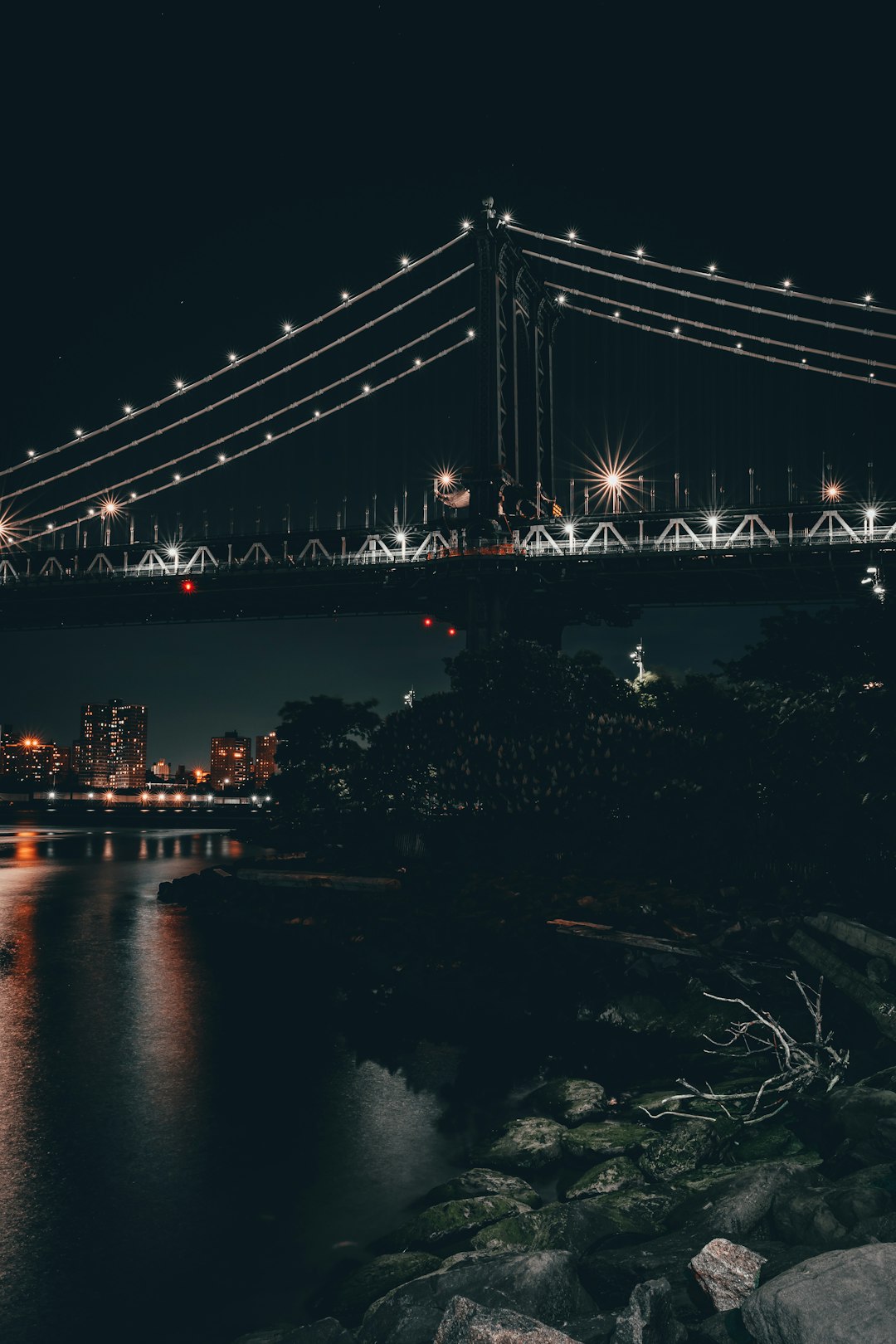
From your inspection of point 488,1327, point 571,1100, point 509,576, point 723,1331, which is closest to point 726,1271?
point 723,1331

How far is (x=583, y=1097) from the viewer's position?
377 inches

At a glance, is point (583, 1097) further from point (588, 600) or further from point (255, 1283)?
point (588, 600)

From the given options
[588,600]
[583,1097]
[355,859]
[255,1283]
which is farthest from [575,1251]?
[588,600]

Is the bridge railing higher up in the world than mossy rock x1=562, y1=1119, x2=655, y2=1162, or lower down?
higher up

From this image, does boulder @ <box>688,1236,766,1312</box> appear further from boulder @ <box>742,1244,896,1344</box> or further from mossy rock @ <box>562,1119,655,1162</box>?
mossy rock @ <box>562,1119,655,1162</box>

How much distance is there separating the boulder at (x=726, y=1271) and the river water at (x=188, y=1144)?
116 inches

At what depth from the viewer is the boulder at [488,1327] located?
15.0 feet

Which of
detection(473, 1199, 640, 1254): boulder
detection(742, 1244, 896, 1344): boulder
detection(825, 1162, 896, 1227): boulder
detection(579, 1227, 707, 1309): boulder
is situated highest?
detection(742, 1244, 896, 1344): boulder

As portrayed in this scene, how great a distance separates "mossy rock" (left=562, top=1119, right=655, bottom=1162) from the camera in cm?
829

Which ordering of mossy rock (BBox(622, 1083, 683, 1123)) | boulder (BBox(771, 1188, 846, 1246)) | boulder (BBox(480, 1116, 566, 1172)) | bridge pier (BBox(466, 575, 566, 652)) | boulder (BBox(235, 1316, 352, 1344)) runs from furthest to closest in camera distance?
bridge pier (BBox(466, 575, 566, 652)) < mossy rock (BBox(622, 1083, 683, 1123)) < boulder (BBox(480, 1116, 566, 1172)) < boulder (BBox(771, 1188, 846, 1246)) < boulder (BBox(235, 1316, 352, 1344))

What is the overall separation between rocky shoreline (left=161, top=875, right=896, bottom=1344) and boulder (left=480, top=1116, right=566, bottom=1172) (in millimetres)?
18

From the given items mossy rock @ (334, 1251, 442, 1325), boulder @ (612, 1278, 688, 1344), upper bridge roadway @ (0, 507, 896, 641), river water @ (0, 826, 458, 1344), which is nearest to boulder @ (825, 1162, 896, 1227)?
boulder @ (612, 1278, 688, 1344)

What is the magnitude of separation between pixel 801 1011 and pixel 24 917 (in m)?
18.3

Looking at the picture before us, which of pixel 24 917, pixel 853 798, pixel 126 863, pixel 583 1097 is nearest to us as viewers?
pixel 583 1097
